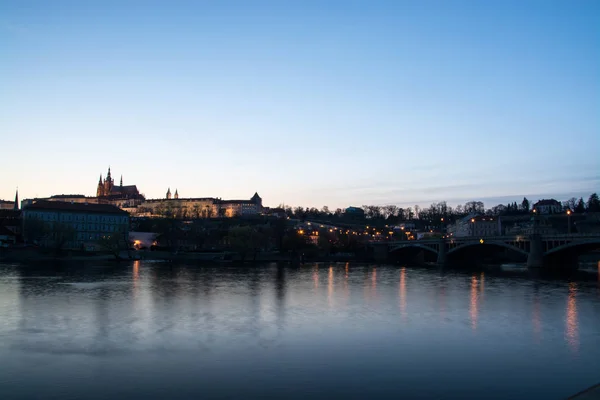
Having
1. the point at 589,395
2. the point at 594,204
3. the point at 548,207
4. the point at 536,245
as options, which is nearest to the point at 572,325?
the point at 589,395

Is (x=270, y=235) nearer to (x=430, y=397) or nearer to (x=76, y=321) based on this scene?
(x=76, y=321)

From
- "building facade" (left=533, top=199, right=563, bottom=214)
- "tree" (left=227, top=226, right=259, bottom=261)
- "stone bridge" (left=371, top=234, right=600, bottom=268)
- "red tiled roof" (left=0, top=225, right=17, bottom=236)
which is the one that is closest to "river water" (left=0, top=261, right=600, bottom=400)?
"stone bridge" (left=371, top=234, right=600, bottom=268)

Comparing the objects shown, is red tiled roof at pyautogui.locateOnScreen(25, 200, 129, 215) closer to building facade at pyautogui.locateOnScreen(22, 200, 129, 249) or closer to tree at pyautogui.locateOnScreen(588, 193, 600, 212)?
building facade at pyautogui.locateOnScreen(22, 200, 129, 249)

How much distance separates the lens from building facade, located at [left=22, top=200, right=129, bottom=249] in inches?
3216

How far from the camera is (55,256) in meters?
71.4

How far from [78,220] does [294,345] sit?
91605mm

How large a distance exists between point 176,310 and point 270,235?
69.8 metres

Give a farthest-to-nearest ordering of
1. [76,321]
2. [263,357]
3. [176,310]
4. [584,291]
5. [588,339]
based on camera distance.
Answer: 1. [584,291]
2. [176,310]
3. [76,321]
4. [588,339]
5. [263,357]

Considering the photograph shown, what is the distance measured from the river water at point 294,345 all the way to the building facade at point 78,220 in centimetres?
5384

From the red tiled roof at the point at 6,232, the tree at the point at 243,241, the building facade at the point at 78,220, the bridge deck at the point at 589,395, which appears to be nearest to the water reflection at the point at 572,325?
the bridge deck at the point at 589,395

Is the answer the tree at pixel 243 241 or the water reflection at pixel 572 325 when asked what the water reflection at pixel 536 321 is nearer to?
the water reflection at pixel 572 325

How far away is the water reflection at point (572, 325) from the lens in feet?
57.3

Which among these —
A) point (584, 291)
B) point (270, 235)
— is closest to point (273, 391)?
point (584, 291)

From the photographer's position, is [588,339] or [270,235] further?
[270,235]
